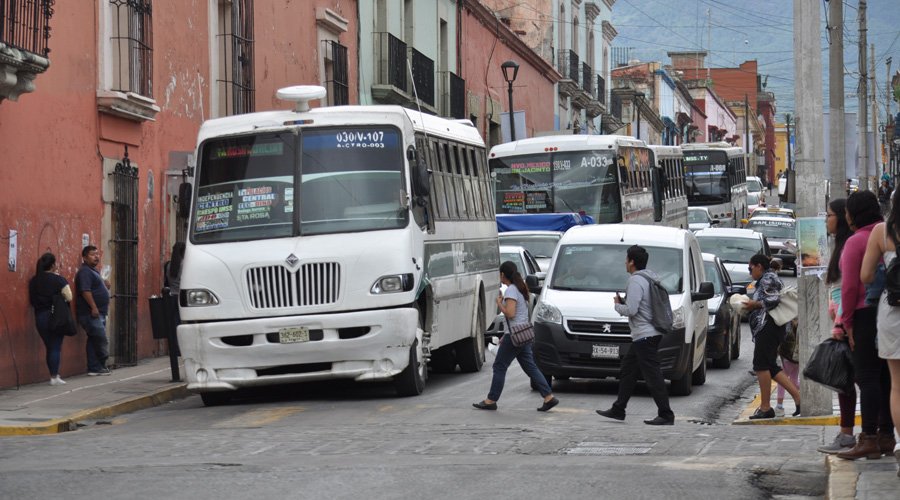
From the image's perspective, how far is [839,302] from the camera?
1026 cm

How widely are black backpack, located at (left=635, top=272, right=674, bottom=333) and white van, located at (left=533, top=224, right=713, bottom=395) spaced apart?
239cm

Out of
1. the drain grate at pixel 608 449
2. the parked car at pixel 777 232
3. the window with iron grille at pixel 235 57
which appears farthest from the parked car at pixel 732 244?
the drain grate at pixel 608 449

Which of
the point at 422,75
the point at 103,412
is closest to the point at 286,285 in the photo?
the point at 103,412

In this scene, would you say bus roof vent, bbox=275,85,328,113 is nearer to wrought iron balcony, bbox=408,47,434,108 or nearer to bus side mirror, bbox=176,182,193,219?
bus side mirror, bbox=176,182,193,219

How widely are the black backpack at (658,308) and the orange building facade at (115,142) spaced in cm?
794

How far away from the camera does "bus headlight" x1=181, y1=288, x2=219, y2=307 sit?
1510 centimetres

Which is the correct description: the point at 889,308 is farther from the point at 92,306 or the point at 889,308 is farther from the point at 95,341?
the point at 95,341

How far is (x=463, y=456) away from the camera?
10.9 m

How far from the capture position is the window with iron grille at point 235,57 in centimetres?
2555

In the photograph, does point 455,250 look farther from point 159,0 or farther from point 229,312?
point 159,0

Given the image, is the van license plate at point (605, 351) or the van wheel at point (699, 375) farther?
the van wheel at point (699, 375)

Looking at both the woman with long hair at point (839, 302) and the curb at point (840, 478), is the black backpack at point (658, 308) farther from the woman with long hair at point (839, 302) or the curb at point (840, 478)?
the curb at point (840, 478)

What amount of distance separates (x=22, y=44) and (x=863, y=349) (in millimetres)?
10889

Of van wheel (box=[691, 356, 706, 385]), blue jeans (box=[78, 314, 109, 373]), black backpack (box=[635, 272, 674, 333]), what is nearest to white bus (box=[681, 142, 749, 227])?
van wheel (box=[691, 356, 706, 385])
